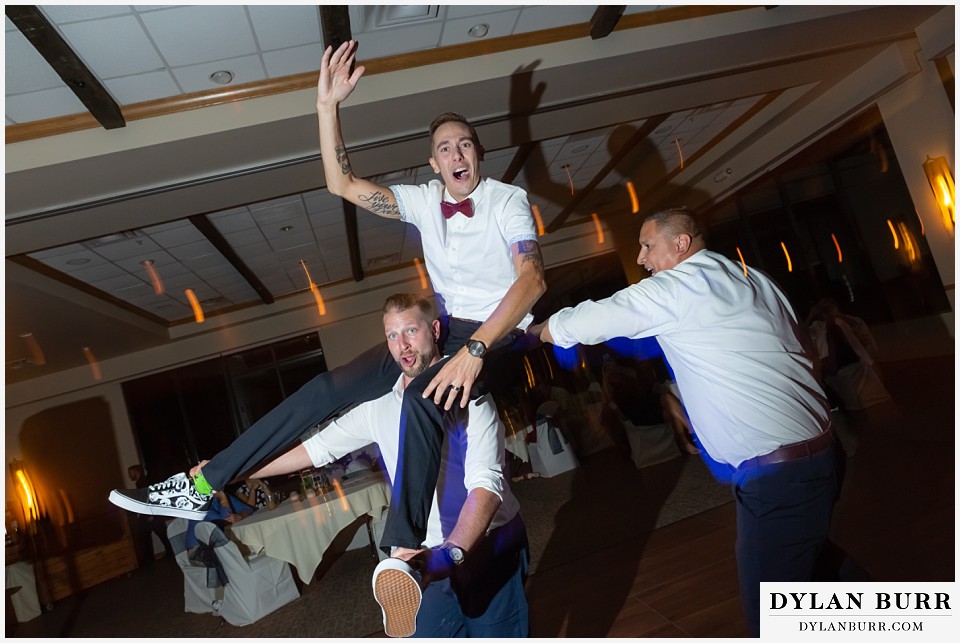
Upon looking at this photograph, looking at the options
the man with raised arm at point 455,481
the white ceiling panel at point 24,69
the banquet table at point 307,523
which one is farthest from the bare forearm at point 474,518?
the banquet table at point 307,523

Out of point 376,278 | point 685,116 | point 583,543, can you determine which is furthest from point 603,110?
point 376,278

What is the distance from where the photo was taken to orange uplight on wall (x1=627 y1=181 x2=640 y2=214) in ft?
29.2

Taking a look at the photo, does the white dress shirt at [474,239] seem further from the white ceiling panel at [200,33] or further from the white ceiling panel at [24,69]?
the white ceiling panel at [24,69]

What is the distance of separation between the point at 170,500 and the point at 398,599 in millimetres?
929

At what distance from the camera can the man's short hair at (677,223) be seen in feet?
7.11

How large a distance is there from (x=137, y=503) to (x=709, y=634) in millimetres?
2477

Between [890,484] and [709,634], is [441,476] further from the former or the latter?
[890,484]

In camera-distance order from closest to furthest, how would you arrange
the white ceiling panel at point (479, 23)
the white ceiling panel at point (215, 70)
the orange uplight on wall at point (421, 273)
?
the white ceiling panel at point (215, 70) → the white ceiling panel at point (479, 23) → the orange uplight on wall at point (421, 273)

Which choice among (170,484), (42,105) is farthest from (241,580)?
(42,105)

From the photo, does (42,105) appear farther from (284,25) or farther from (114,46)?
(284,25)

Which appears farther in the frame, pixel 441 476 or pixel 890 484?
pixel 890 484

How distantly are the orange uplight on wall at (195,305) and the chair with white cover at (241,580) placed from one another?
459 centimetres

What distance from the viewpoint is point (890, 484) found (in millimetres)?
4145

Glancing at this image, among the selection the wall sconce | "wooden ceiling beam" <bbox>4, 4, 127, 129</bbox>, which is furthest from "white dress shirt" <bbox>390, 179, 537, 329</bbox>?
the wall sconce
